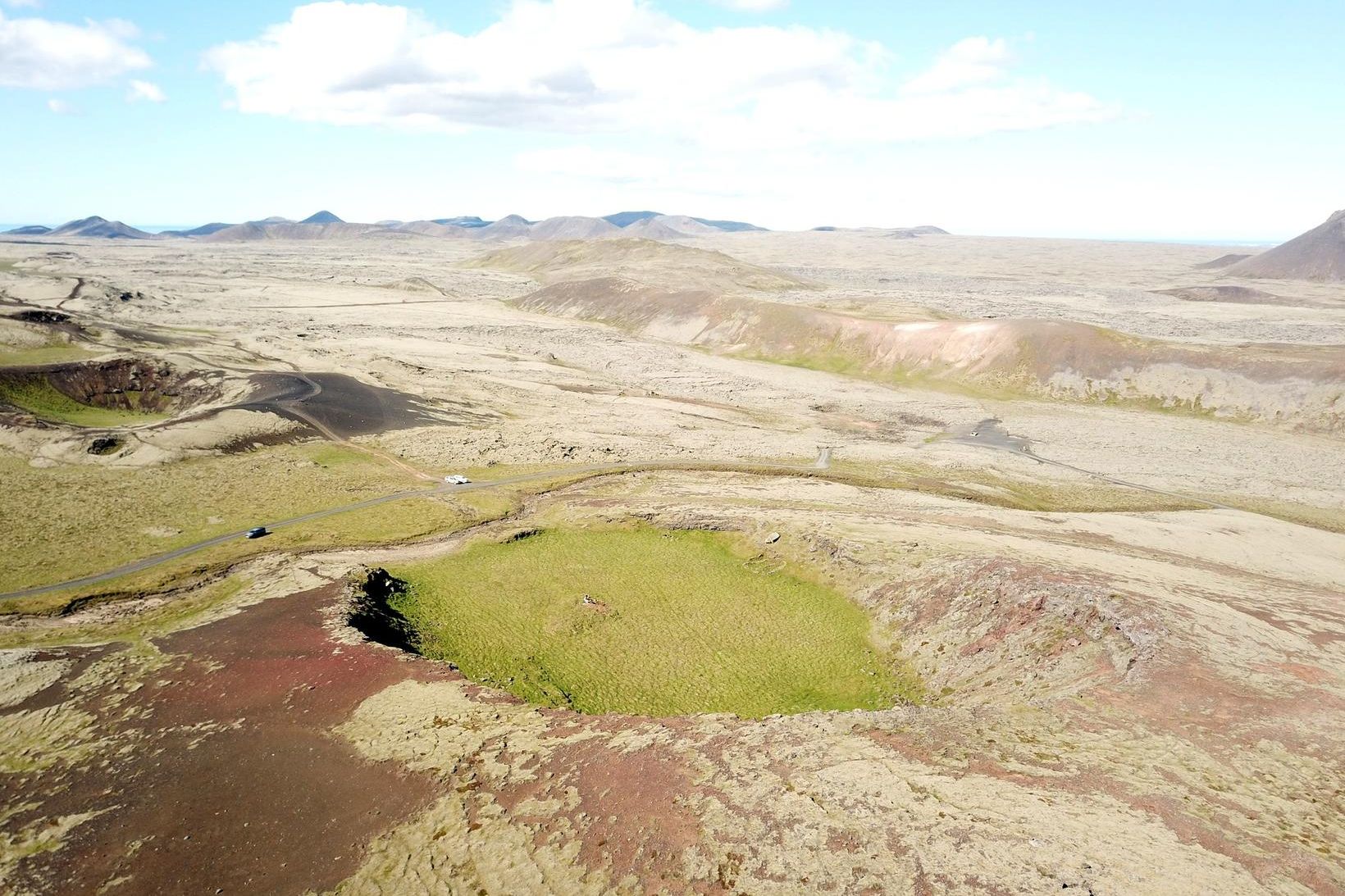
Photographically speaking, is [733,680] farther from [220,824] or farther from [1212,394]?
[1212,394]

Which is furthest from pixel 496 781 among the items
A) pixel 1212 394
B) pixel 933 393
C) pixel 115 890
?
pixel 1212 394

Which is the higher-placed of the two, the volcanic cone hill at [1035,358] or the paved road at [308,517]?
the volcanic cone hill at [1035,358]

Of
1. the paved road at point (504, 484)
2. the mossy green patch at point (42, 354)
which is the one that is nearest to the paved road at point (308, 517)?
the paved road at point (504, 484)

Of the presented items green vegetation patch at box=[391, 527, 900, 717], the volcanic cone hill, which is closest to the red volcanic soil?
green vegetation patch at box=[391, 527, 900, 717]

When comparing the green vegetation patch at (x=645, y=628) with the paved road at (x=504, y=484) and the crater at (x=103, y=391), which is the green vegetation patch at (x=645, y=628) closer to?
the paved road at (x=504, y=484)

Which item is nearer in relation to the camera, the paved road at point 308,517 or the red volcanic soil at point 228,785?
the red volcanic soil at point 228,785

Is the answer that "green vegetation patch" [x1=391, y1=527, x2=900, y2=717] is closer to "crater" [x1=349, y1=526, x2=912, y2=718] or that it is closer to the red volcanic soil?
"crater" [x1=349, y1=526, x2=912, y2=718]
